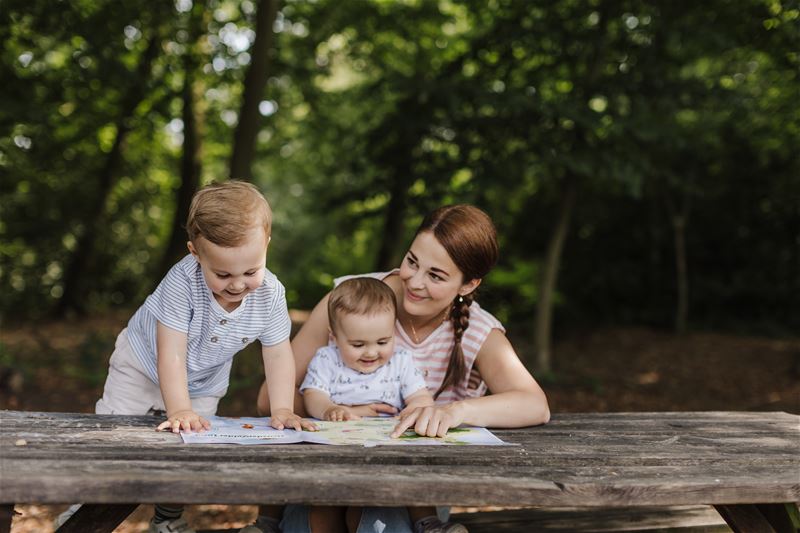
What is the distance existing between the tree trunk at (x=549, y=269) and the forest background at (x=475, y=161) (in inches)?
0.9

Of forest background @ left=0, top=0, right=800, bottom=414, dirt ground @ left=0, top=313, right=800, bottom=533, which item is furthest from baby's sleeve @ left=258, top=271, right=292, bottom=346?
dirt ground @ left=0, top=313, right=800, bottom=533

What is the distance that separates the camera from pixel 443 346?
3.17 meters

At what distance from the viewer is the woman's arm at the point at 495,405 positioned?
2578 millimetres

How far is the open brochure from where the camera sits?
92.8 inches

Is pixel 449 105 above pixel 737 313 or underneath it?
above

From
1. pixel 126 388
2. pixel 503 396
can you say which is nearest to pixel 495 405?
pixel 503 396

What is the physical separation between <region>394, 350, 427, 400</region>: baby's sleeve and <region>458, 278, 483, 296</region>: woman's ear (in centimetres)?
34

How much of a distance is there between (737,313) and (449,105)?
271 inches

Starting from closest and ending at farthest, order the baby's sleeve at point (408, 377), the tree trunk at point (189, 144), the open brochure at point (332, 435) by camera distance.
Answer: the open brochure at point (332, 435) < the baby's sleeve at point (408, 377) < the tree trunk at point (189, 144)

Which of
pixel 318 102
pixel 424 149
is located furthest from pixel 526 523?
pixel 318 102

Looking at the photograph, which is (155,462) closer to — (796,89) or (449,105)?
(449,105)

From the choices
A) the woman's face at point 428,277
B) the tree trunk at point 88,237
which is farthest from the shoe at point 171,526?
the tree trunk at point 88,237

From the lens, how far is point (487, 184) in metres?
6.39

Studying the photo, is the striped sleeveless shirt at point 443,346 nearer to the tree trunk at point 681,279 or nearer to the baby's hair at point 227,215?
the baby's hair at point 227,215
